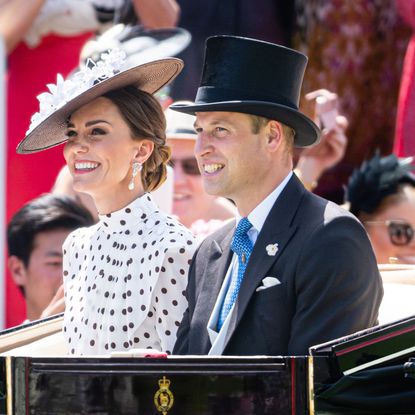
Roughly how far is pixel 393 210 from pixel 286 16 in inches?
66.7

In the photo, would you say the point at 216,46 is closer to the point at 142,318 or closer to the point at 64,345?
the point at 142,318

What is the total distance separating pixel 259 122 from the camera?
14.2ft

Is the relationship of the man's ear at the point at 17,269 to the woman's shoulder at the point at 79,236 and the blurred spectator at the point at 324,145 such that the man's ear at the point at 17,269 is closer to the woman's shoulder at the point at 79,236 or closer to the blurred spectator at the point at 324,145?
the blurred spectator at the point at 324,145

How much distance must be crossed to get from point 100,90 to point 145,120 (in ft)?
0.63

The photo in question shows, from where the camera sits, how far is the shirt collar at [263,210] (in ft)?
14.0

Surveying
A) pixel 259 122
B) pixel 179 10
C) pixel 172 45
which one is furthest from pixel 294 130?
pixel 179 10

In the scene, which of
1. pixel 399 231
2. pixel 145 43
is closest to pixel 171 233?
pixel 399 231

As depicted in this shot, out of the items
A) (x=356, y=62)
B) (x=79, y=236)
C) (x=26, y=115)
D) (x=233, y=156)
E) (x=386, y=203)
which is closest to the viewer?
(x=233, y=156)

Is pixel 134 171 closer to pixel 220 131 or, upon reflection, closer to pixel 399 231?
pixel 220 131

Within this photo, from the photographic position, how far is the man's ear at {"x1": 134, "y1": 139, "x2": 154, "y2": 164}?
190 inches

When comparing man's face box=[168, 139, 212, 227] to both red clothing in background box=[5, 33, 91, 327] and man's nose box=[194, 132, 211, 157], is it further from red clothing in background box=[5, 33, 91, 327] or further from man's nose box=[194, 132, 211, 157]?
man's nose box=[194, 132, 211, 157]

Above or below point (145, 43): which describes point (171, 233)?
below

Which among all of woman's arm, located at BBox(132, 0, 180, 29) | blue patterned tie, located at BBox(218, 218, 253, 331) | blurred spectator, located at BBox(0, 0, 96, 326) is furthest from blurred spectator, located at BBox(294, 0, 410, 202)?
blue patterned tie, located at BBox(218, 218, 253, 331)

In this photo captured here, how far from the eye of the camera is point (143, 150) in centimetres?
484
